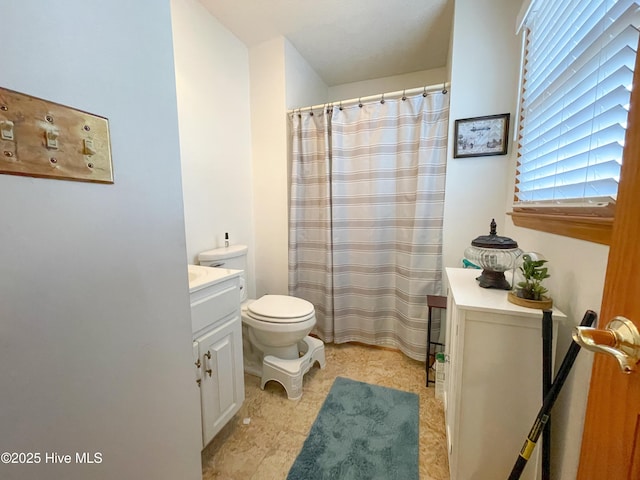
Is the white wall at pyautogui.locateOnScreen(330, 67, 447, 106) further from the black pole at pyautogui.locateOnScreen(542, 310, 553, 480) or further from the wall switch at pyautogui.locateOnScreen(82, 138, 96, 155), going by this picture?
the wall switch at pyautogui.locateOnScreen(82, 138, 96, 155)

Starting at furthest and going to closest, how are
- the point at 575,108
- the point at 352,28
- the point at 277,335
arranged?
the point at 352,28 → the point at 277,335 → the point at 575,108

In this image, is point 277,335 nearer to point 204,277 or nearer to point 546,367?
point 204,277

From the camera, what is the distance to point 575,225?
0.74m

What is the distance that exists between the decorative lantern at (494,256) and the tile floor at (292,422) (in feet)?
2.81

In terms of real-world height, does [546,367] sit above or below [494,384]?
above

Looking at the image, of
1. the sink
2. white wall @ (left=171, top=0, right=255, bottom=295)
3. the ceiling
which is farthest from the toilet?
the ceiling

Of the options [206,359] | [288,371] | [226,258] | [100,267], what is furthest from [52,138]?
[288,371]

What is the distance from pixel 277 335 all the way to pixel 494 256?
1.20 meters

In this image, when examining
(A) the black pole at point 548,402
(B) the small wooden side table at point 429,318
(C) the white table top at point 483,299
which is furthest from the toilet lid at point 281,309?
(A) the black pole at point 548,402

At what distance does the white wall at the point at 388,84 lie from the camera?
2326mm

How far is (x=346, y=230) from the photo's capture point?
2025mm

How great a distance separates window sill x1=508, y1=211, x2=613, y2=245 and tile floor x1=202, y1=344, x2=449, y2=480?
111 centimetres

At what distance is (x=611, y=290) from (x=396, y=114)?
174cm

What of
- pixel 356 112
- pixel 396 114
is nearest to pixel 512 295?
pixel 396 114
